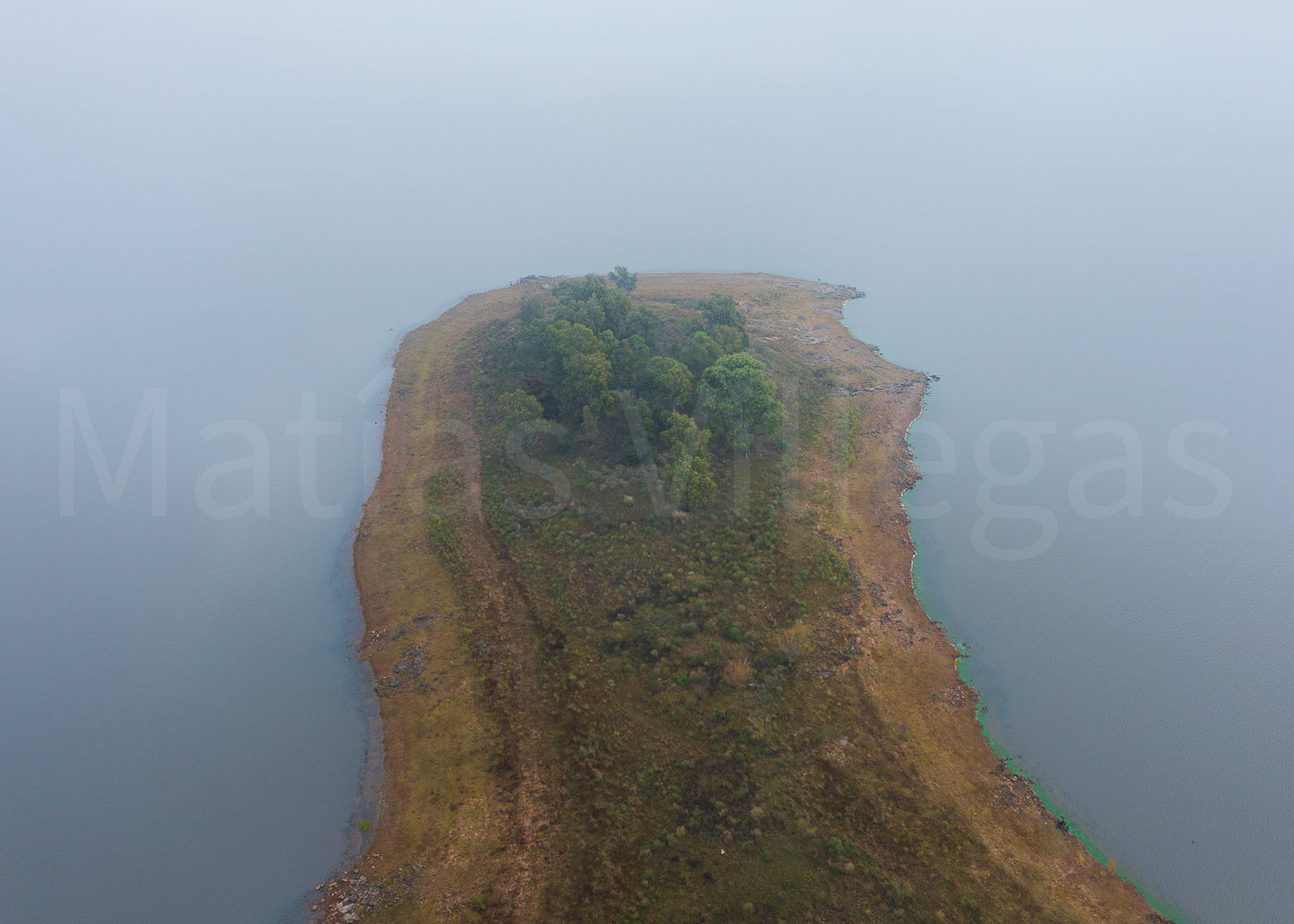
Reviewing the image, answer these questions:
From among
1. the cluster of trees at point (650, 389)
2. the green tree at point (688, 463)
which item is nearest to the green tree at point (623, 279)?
the cluster of trees at point (650, 389)

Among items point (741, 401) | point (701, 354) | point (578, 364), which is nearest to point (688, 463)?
point (741, 401)

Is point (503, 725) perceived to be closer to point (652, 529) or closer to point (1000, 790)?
point (652, 529)

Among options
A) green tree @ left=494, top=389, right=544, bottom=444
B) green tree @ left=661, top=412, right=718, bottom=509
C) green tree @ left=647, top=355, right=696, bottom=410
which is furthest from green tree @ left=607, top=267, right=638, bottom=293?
green tree @ left=661, top=412, right=718, bottom=509

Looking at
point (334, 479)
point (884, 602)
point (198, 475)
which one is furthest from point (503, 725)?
point (198, 475)

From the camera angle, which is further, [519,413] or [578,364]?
[578,364]

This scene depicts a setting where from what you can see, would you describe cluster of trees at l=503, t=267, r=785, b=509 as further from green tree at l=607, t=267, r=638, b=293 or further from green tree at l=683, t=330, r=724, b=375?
green tree at l=607, t=267, r=638, b=293

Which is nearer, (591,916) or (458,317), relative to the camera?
(591,916)

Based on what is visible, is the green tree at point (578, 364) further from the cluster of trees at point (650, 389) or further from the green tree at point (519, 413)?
the green tree at point (519, 413)

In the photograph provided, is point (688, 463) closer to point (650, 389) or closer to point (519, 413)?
point (650, 389)
